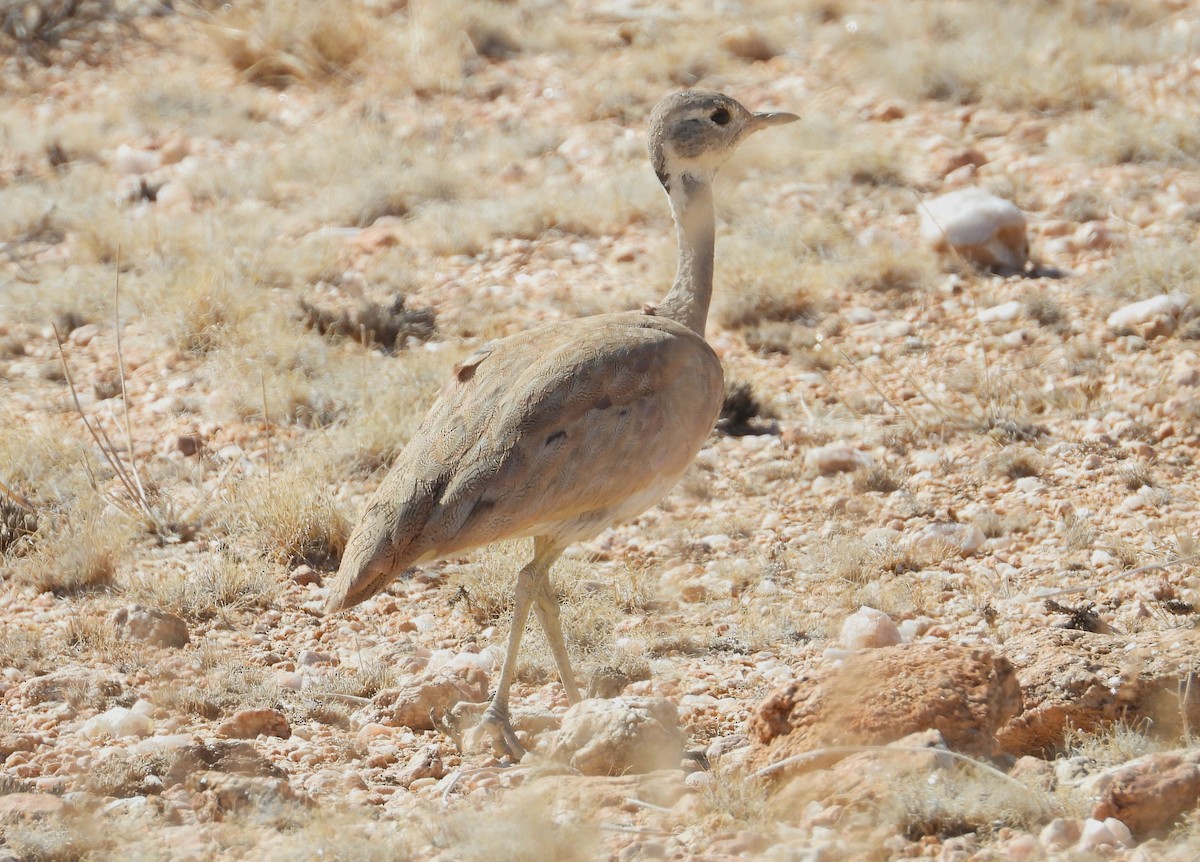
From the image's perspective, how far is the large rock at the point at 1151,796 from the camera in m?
3.43

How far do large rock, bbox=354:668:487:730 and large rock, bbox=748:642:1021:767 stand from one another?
113 centimetres

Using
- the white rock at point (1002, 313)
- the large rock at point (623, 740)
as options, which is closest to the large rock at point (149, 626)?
the large rock at point (623, 740)

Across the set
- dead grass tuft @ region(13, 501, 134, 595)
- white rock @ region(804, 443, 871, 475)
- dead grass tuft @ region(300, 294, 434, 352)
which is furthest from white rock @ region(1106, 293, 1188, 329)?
dead grass tuft @ region(13, 501, 134, 595)

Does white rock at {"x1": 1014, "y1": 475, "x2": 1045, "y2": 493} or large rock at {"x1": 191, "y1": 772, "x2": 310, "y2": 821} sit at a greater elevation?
white rock at {"x1": 1014, "y1": 475, "x2": 1045, "y2": 493}

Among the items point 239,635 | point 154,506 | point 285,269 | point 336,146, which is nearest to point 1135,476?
point 239,635

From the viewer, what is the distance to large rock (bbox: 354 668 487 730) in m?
4.59

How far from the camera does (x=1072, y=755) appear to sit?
12.8 feet

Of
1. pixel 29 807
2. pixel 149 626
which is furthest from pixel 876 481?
pixel 29 807

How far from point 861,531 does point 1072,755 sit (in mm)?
2058

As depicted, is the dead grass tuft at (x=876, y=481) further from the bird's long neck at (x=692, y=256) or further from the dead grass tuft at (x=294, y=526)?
the dead grass tuft at (x=294, y=526)

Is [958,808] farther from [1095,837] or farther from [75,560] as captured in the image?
[75,560]

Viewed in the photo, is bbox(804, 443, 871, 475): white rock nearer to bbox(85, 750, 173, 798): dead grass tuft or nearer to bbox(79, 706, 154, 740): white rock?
bbox(79, 706, 154, 740): white rock

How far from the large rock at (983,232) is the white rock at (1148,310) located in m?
0.77

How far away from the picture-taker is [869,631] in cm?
490
